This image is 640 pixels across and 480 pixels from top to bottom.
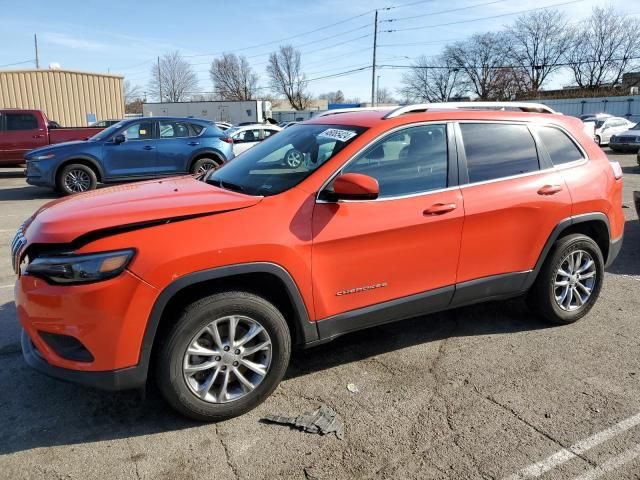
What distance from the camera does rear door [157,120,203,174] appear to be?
1152 centimetres

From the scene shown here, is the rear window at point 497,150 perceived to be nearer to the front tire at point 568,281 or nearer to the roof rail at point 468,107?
the roof rail at point 468,107

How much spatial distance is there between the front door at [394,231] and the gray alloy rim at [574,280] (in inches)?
46.5

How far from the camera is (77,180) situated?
10922 millimetres

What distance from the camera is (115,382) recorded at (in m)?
2.64

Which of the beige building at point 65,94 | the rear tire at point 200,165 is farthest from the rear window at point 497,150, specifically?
the beige building at point 65,94

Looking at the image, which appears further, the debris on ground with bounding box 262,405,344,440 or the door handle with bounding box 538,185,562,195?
the door handle with bounding box 538,185,562,195

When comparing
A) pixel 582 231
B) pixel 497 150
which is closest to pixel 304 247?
pixel 497 150

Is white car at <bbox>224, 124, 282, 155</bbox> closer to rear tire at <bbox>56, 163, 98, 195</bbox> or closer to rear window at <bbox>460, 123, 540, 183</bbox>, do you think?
rear tire at <bbox>56, 163, 98, 195</bbox>

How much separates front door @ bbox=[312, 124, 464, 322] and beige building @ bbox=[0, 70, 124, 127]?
26.5 metres

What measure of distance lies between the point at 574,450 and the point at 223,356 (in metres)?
1.94

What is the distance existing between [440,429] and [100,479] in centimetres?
180

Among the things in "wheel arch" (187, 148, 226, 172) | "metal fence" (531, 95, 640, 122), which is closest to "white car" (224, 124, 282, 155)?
"wheel arch" (187, 148, 226, 172)

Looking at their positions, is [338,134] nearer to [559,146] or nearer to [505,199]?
[505,199]

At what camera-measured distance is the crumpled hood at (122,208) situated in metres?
2.67
